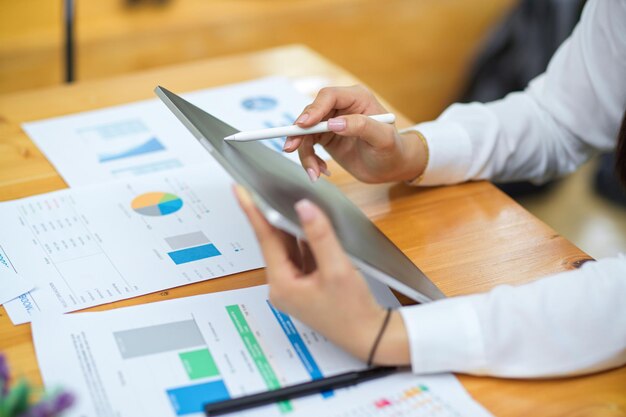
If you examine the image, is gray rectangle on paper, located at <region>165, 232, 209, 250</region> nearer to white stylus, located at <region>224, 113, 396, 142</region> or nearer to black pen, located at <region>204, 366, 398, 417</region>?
white stylus, located at <region>224, 113, 396, 142</region>

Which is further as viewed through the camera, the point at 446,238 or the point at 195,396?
the point at 446,238

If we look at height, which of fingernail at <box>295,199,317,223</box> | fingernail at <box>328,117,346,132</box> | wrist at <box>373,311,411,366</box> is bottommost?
wrist at <box>373,311,411,366</box>

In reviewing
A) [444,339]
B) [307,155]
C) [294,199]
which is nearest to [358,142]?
[307,155]

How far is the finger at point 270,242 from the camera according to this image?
0.66 meters

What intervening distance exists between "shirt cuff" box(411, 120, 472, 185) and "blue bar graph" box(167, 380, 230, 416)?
433mm

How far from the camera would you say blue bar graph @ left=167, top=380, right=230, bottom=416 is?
64 centimetres

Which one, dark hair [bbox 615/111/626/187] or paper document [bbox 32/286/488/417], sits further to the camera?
dark hair [bbox 615/111/626/187]

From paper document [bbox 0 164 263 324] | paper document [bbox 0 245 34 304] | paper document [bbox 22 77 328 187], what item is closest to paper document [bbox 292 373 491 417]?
paper document [bbox 0 164 263 324]

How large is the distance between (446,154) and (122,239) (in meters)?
0.41

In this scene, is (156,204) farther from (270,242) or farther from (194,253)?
(270,242)

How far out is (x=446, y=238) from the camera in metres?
0.89

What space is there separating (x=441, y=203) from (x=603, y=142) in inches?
11.1

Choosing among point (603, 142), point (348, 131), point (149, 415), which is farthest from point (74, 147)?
point (603, 142)

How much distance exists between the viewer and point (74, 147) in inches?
41.9
